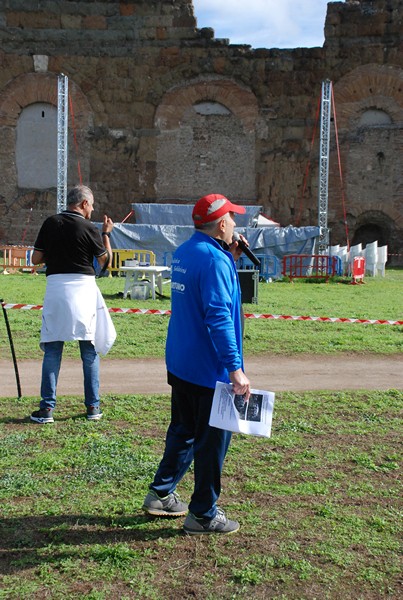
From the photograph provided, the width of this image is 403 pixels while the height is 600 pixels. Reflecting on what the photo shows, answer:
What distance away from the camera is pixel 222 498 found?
3756 millimetres

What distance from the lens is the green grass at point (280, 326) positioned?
8375 mm

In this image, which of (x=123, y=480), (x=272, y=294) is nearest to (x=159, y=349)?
(x=123, y=480)

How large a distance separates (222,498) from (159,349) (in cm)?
452

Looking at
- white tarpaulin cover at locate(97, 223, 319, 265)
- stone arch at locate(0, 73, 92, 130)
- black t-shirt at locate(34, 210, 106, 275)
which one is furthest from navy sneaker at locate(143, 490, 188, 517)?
stone arch at locate(0, 73, 92, 130)

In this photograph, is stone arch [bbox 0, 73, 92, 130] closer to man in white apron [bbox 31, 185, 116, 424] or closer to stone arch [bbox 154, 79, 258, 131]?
stone arch [bbox 154, 79, 258, 131]

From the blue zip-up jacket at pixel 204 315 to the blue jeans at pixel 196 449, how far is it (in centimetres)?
11

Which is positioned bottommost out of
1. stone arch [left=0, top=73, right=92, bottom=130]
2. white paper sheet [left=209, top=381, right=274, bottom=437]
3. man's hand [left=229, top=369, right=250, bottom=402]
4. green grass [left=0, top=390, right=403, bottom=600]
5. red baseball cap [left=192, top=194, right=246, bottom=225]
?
green grass [left=0, top=390, right=403, bottom=600]

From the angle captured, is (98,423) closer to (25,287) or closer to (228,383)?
(228,383)

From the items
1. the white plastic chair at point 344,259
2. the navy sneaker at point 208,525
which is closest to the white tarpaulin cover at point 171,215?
the white plastic chair at point 344,259

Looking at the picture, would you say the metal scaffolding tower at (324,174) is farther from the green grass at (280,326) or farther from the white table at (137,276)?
the white table at (137,276)

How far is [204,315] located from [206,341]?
13 cm

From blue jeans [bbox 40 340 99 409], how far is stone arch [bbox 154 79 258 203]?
23089mm

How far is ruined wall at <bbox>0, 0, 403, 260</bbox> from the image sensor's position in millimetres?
27281

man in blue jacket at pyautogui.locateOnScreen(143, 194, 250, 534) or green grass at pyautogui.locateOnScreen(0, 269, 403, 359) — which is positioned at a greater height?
man in blue jacket at pyautogui.locateOnScreen(143, 194, 250, 534)
